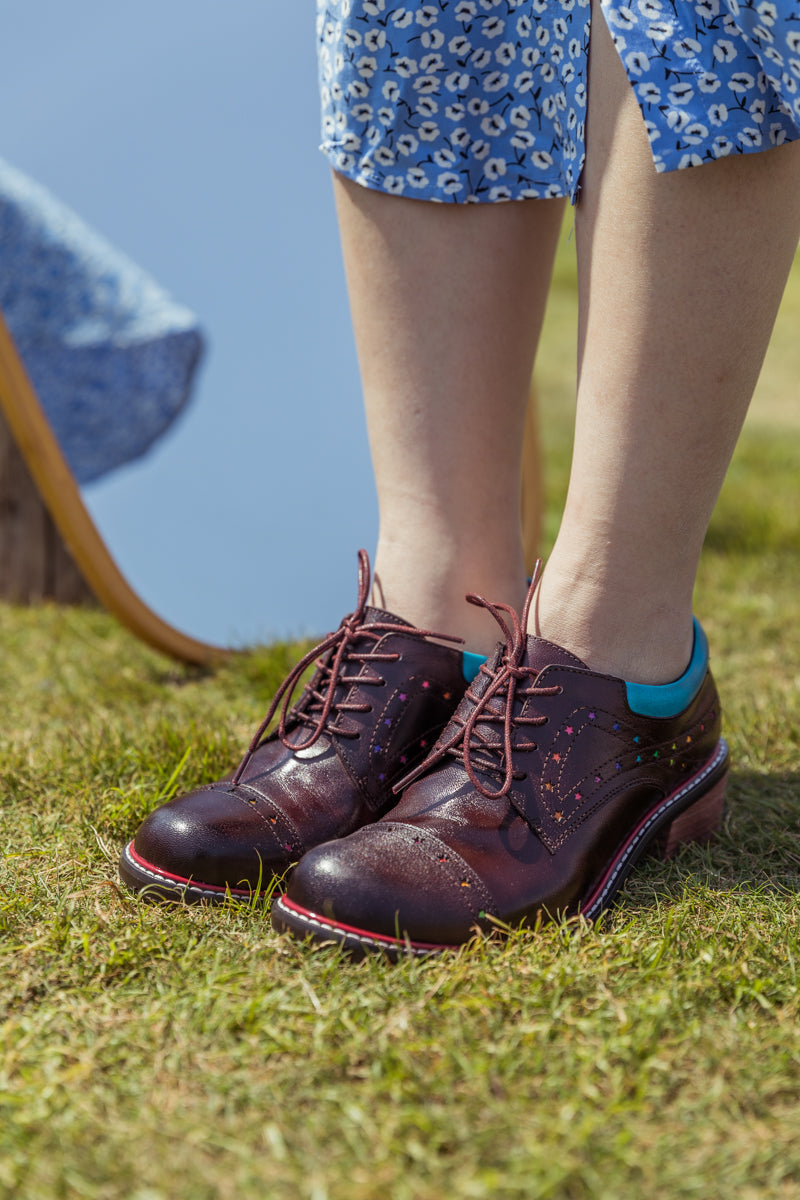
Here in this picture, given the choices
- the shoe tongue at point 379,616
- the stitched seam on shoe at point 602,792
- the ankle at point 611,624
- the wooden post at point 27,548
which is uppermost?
the ankle at point 611,624

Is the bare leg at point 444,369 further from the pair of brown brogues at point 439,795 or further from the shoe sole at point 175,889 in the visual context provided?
the shoe sole at point 175,889

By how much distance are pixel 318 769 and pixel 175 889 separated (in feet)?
0.54

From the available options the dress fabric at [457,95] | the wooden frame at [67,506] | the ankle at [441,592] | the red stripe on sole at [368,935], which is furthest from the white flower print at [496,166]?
the wooden frame at [67,506]

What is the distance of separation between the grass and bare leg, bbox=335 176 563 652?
34cm

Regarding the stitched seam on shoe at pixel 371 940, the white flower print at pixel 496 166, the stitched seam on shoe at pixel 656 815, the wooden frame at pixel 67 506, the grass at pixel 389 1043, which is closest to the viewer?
the grass at pixel 389 1043

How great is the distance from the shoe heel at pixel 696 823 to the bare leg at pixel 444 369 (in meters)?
0.26

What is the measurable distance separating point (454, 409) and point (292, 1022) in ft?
2.02

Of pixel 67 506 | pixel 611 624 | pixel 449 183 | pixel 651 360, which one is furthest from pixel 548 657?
pixel 67 506

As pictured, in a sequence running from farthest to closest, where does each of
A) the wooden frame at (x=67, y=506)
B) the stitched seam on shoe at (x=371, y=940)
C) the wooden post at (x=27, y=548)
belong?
the wooden post at (x=27, y=548) < the wooden frame at (x=67, y=506) < the stitched seam on shoe at (x=371, y=940)

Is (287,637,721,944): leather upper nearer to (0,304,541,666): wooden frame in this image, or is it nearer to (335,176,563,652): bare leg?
(335,176,563,652): bare leg

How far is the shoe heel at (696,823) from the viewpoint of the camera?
1.01 metres

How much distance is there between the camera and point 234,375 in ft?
7.10

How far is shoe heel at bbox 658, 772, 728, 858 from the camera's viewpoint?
A: 1014 mm

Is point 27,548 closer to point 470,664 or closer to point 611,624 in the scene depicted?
point 470,664
